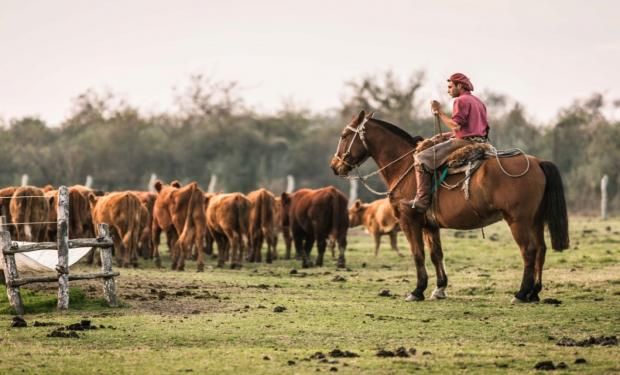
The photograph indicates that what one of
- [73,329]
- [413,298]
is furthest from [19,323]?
[413,298]

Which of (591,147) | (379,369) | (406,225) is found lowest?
(379,369)

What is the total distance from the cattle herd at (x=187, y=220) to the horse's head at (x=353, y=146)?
6829 millimetres

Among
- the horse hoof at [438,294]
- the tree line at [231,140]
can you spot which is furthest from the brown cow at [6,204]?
the tree line at [231,140]

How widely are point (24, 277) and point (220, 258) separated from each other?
11237 millimetres

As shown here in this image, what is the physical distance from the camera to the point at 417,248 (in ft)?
59.8

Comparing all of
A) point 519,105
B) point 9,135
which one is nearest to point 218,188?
point 9,135

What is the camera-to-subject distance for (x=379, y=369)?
11195 mm

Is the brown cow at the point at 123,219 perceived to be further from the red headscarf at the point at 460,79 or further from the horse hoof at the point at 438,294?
the red headscarf at the point at 460,79

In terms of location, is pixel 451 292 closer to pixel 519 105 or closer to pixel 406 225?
pixel 406 225

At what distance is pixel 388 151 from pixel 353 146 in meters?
0.69

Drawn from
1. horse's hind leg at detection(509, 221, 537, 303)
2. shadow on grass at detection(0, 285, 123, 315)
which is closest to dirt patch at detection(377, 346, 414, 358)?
horse's hind leg at detection(509, 221, 537, 303)

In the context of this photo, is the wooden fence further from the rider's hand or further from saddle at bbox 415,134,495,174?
the rider's hand

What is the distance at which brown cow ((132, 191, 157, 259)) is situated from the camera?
1133 inches

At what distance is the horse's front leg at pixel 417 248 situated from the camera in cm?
1794
